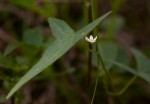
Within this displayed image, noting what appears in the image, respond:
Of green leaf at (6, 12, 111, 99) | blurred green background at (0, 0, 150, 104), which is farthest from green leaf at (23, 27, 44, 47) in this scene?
green leaf at (6, 12, 111, 99)

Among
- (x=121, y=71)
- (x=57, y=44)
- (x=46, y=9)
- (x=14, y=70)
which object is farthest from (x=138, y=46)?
(x=57, y=44)

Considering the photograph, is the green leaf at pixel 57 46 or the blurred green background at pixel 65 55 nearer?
the green leaf at pixel 57 46

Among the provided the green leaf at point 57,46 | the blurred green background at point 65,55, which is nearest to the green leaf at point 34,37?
the blurred green background at point 65,55

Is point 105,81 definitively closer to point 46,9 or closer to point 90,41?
point 90,41

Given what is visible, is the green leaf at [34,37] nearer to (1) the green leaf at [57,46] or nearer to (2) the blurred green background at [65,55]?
(2) the blurred green background at [65,55]

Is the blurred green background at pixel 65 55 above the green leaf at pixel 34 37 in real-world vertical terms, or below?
below

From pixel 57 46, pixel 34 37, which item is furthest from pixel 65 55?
pixel 57 46
